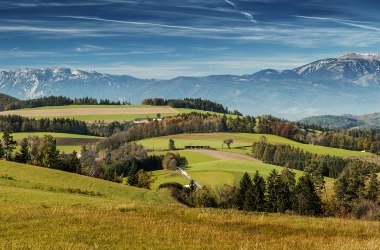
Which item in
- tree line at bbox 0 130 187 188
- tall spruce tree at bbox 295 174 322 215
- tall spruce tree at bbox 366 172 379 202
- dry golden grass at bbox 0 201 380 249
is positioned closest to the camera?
dry golden grass at bbox 0 201 380 249

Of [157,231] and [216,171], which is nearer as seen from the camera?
[157,231]

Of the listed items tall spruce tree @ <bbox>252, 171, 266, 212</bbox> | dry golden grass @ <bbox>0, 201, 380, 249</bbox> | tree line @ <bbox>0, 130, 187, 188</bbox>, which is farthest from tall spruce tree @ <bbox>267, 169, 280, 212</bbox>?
dry golden grass @ <bbox>0, 201, 380, 249</bbox>

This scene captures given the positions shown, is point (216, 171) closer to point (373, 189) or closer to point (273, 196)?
point (273, 196)

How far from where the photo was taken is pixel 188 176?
149 m

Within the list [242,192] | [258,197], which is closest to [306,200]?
[258,197]

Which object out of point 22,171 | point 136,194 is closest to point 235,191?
point 136,194

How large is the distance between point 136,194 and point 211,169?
3781 inches

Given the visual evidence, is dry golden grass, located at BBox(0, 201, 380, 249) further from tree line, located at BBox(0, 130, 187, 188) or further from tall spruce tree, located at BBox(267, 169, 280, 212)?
tree line, located at BBox(0, 130, 187, 188)

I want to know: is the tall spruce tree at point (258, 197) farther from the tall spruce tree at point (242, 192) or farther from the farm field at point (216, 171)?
the farm field at point (216, 171)

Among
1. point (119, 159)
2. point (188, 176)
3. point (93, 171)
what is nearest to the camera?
point (93, 171)

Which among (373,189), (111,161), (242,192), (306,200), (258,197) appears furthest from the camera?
(111,161)

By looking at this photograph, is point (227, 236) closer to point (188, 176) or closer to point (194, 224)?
point (194, 224)

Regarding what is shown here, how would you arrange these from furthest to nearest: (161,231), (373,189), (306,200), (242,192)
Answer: (373,189)
(242,192)
(306,200)
(161,231)

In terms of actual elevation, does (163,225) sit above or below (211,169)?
above
